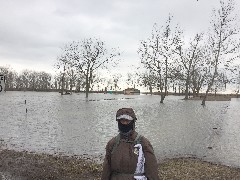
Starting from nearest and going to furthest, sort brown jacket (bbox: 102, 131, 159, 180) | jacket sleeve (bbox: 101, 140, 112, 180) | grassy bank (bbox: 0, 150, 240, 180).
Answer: brown jacket (bbox: 102, 131, 159, 180)
jacket sleeve (bbox: 101, 140, 112, 180)
grassy bank (bbox: 0, 150, 240, 180)

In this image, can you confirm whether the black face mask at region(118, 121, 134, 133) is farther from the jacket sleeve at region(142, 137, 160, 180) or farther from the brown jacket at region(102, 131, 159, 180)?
the jacket sleeve at region(142, 137, 160, 180)

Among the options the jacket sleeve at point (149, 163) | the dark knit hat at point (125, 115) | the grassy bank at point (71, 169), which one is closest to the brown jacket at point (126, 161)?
the jacket sleeve at point (149, 163)

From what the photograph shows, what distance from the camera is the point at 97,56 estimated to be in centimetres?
8275

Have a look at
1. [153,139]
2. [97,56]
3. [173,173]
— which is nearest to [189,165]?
[173,173]

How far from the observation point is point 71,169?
11539 mm

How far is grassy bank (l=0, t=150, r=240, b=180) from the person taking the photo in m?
10.8

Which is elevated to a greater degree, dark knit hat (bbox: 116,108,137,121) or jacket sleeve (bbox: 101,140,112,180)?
dark knit hat (bbox: 116,108,137,121)

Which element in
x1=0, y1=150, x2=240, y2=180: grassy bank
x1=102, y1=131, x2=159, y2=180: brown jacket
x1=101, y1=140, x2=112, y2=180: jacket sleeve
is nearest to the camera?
x1=102, y1=131, x2=159, y2=180: brown jacket

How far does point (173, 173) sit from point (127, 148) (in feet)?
23.8

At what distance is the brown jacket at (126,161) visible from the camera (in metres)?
4.71

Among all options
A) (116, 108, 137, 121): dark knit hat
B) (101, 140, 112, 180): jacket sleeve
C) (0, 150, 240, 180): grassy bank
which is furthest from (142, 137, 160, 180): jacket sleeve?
(0, 150, 240, 180): grassy bank

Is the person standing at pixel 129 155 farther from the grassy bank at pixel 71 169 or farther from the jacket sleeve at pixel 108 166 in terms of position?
the grassy bank at pixel 71 169

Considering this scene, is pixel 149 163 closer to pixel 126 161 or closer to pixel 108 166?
pixel 126 161

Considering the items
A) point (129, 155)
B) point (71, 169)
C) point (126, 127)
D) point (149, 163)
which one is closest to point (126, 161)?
point (129, 155)
